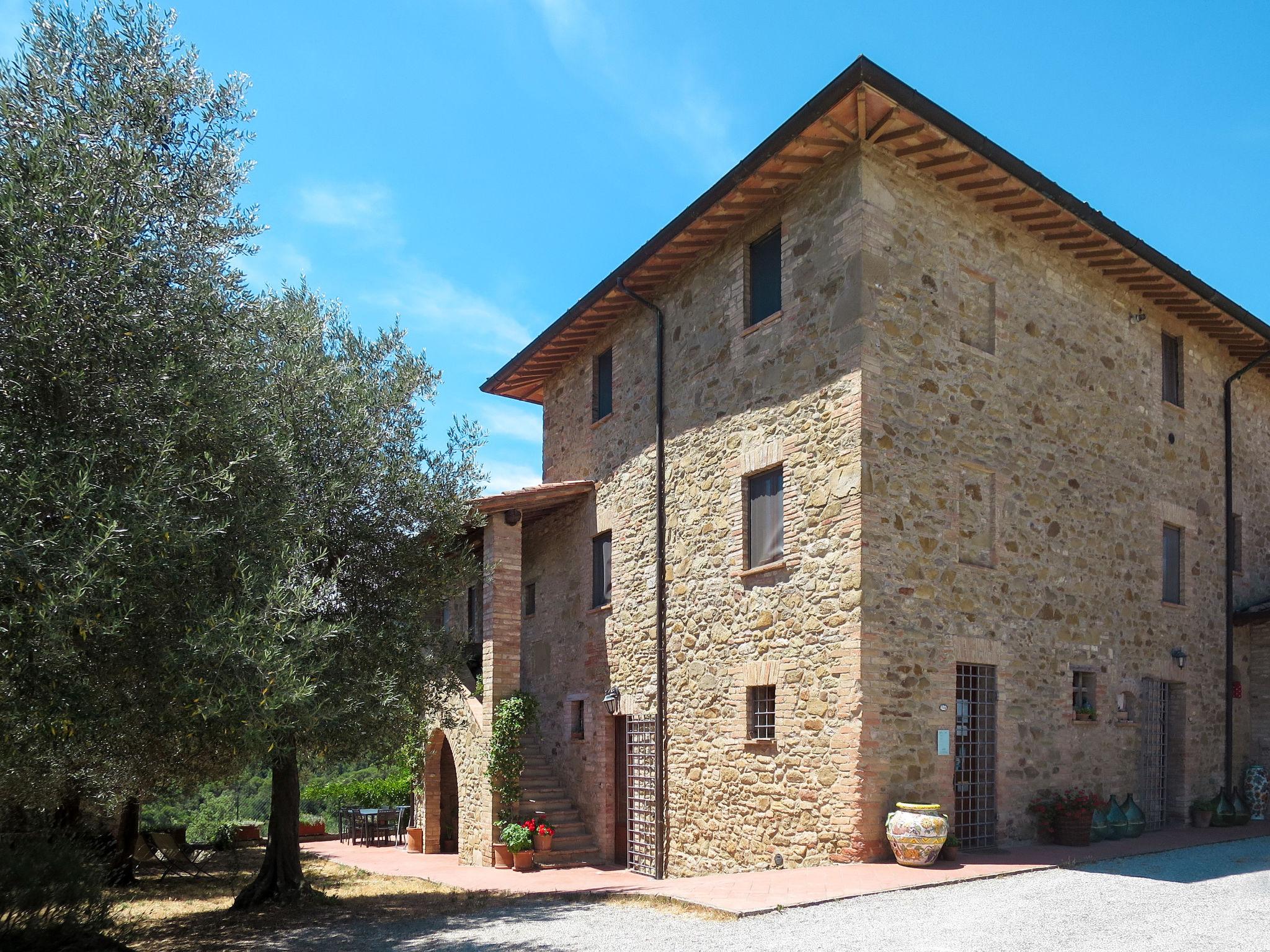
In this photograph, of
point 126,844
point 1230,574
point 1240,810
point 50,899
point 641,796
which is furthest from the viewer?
point 1230,574

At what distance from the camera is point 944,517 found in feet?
36.9

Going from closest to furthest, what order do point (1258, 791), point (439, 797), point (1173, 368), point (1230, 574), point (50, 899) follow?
point (50, 899)
point (1258, 791)
point (1173, 368)
point (1230, 574)
point (439, 797)

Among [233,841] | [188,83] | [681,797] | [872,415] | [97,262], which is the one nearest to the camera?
[97,262]

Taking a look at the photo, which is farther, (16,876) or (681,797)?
(681,797)

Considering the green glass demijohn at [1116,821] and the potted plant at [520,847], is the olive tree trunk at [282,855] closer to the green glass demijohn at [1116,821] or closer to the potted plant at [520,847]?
the potted plant at [520,847]

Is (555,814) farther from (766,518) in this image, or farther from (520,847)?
(766,518)

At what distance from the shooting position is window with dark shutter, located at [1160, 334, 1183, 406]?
15.1 meters

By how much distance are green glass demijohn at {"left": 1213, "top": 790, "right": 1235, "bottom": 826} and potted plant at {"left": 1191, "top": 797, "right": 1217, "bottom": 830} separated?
0.17ft

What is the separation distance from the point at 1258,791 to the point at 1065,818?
570cm

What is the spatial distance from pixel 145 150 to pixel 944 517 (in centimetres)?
849

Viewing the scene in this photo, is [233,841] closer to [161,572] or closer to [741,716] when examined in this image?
[741,716]

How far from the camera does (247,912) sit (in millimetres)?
10242

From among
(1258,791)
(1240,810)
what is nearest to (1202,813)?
(1240,810)

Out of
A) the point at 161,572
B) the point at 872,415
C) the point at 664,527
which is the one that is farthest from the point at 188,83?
the point at 664,527
